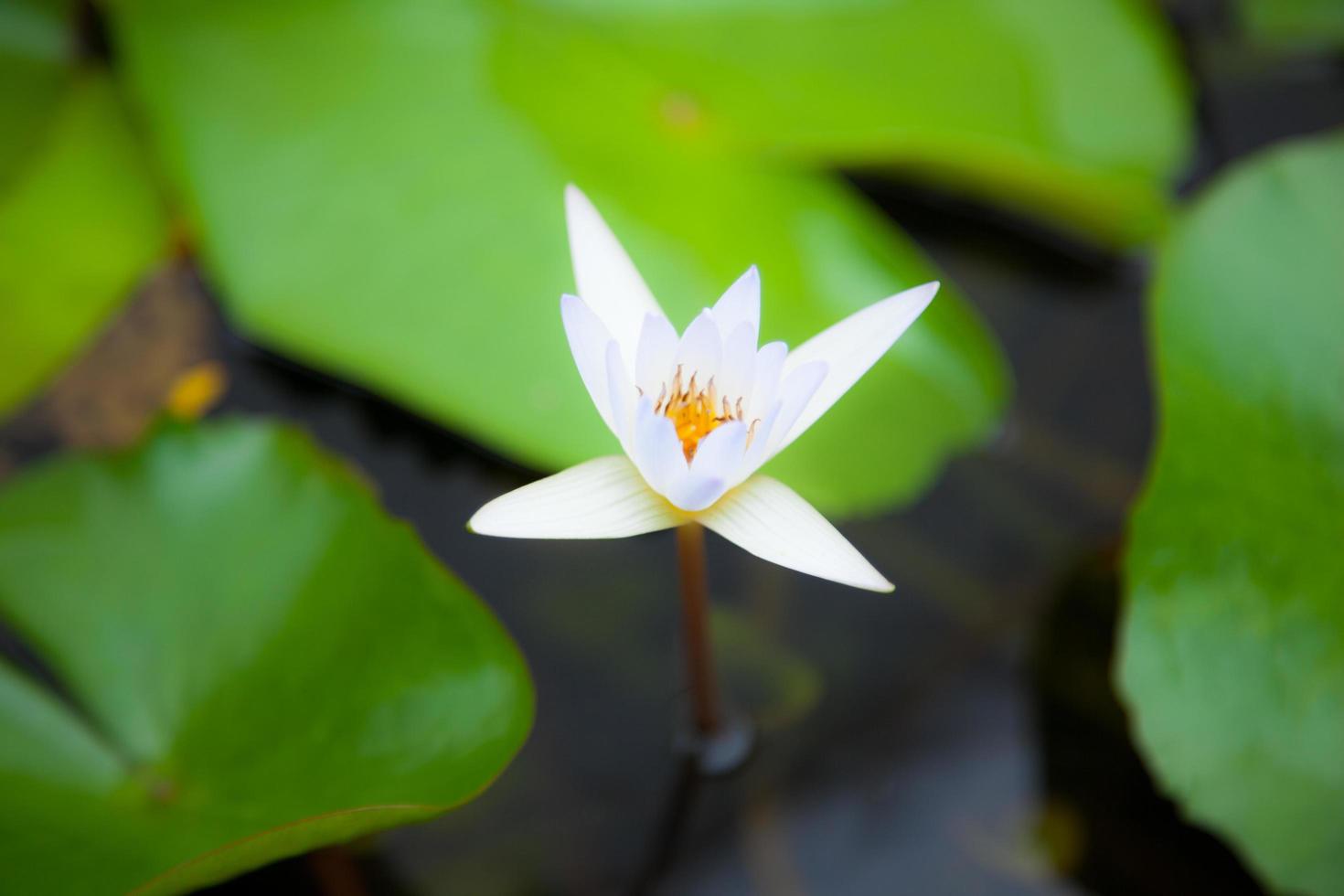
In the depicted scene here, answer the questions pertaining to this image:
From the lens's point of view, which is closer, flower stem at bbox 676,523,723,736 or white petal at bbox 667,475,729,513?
white petal at bbox 667,475,729,513

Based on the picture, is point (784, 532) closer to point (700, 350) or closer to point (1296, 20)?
point (700, 350)

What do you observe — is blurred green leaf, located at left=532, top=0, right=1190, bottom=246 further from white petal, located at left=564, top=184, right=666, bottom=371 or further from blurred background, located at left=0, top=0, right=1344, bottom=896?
white petal, located at left=564, top=184, right=666, bottom=371

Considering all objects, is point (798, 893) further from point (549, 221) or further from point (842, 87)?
point (842, 87)

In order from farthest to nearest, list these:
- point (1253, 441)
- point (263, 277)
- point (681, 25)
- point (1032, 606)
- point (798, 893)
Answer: point (681, 25)
point (1032, 606)
point (263, 277)
point (798, 893)
point (1253, 441)

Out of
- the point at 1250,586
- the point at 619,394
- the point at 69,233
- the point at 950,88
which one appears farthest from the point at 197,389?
the point at 1250,586

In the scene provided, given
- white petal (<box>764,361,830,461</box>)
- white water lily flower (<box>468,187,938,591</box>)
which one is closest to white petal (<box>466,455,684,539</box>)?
white water lily flower (<box>468,187,938,591</box>)

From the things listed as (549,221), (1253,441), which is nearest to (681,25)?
(549,221)

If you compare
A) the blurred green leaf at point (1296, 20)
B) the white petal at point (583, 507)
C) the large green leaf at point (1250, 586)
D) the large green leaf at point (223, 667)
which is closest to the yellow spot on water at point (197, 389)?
the large green leaf at point (223, 667)
